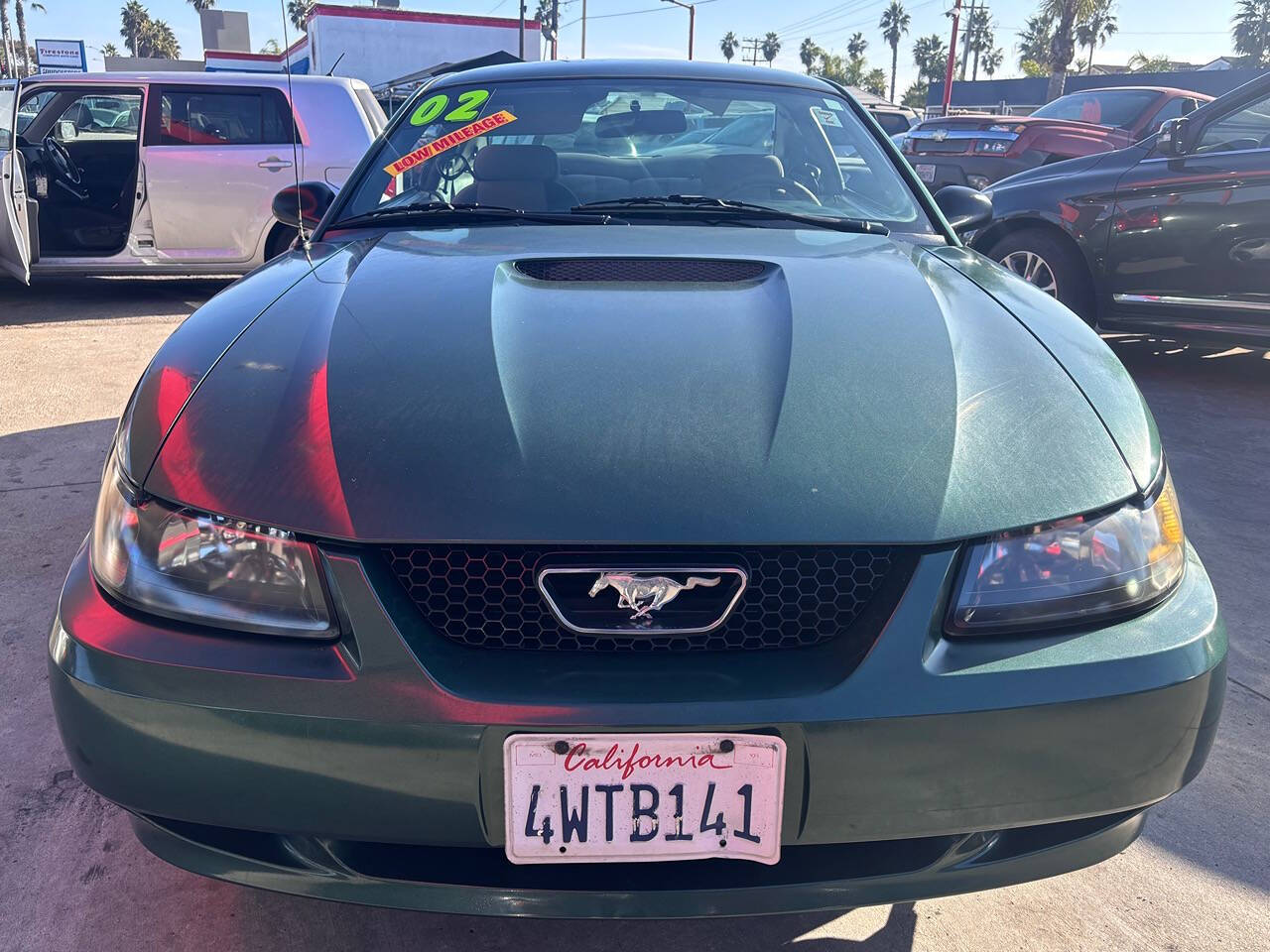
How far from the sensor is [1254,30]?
7025 cm

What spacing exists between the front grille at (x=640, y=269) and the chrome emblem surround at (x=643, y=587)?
2.53ft

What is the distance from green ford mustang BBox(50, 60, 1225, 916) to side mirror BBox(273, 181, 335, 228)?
142 centimetres

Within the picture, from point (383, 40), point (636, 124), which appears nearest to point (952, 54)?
point (383, 40)

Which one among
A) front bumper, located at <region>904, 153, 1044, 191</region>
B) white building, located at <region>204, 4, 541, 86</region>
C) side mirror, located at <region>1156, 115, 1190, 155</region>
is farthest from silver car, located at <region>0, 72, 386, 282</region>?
white building, located at <region>204, 4, 541, 86</region>

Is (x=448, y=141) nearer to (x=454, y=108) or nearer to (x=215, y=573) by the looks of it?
(x=454, y=108)

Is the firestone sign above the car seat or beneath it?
above

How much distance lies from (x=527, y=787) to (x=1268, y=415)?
4.90 metres

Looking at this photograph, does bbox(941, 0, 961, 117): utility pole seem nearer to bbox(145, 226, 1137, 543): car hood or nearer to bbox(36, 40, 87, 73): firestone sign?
bbox(36, 40, 87, 73): firestone sign

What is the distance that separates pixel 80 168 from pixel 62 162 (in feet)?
0.69

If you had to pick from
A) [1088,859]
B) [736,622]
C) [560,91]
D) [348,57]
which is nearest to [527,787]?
[736,622]

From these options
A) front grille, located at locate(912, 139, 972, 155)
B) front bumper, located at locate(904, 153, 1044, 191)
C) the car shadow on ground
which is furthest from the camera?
front grille, located at locate(912, 139, 972, 155)

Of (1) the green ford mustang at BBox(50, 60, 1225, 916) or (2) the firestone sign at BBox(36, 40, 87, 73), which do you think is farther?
(2) the firestone sign at BBox(36, 40, 87, 73)

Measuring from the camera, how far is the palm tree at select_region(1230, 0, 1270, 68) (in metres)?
69.0

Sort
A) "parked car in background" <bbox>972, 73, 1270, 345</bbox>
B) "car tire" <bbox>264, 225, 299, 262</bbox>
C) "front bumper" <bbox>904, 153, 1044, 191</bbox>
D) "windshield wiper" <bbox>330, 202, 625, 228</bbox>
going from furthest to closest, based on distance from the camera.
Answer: "front bumper" <bbox>904, 153, 1044, 191</bbox> → "car tire" <bbox>264, 225, 299, 262</bbox> → "parked car in background" <bbox>972, 73, 1270, 345</bbox> → "windshield wiper" <bbox>330, 202, 625, 228</bbox>
